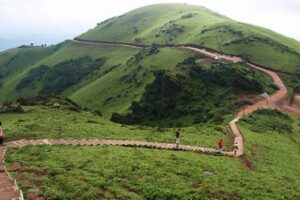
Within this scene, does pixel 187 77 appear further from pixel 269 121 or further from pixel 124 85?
pixel 124 85

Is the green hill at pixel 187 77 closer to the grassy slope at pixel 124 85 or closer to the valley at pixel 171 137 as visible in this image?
the grassy slope at pixel 124 85

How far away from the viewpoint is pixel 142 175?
40094mm

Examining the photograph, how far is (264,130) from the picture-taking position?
7550cm

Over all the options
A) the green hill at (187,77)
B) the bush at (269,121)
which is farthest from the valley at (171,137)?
the green hill at (187,77)

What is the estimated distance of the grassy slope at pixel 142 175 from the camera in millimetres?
35500

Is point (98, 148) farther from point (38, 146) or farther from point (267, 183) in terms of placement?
point (267, 183)

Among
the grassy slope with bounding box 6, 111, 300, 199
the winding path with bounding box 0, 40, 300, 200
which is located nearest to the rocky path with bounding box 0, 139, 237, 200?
the winding path with bounding box 0, 40, 300, 200

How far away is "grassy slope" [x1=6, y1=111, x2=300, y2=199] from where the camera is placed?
116 ft

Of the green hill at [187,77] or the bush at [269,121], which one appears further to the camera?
the green hill at [187,77]

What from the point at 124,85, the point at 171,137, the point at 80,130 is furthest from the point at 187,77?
the point at 80,130

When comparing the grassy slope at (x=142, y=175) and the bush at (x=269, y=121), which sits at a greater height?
the grassy slope at (x=142, y=175)

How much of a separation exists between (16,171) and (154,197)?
12182 millimetres

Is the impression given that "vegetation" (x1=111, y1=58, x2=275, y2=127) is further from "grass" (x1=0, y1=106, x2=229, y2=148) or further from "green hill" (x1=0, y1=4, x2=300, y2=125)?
"grass" (x1=0, y1=106, x2=229, y2=148)

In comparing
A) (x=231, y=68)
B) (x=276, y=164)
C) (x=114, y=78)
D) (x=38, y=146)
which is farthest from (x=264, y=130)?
(x=114, y=78)
